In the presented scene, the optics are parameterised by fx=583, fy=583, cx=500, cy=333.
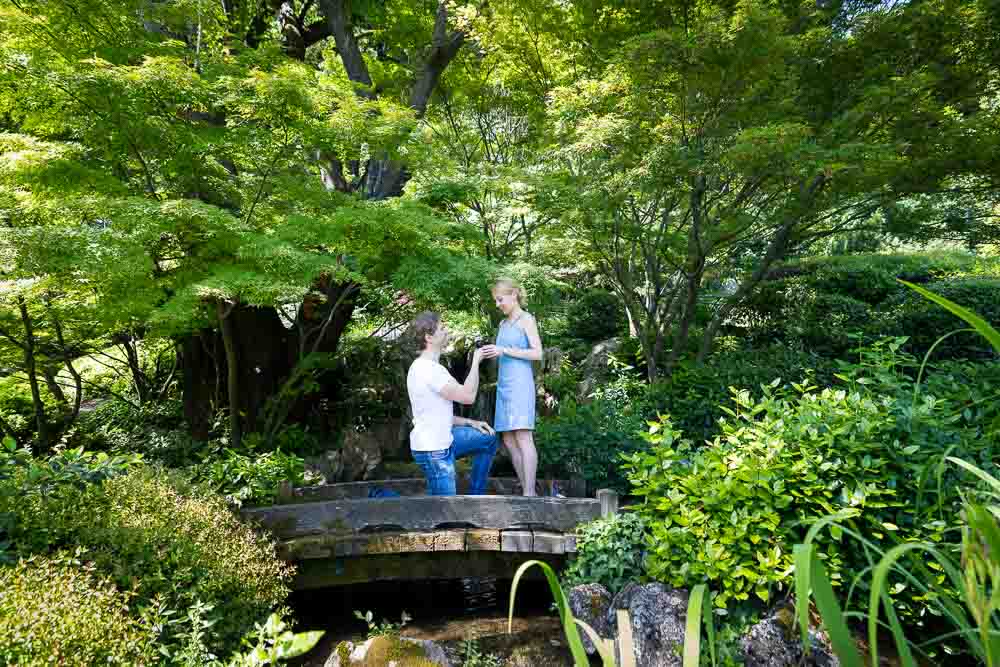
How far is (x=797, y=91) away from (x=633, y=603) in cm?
605

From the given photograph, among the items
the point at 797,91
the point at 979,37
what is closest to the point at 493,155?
the point at 797,91

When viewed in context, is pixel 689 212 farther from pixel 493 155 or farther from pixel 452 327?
pixel 493 155

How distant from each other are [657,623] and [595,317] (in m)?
8.87

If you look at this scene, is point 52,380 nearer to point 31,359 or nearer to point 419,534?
point 31,359

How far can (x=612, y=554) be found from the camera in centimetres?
397

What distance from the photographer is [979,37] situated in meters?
6.49

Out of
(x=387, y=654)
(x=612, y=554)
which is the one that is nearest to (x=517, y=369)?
(x=612, y=554)

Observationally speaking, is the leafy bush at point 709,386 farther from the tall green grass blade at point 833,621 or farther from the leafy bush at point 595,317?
the tall green grass blade at point 833,621

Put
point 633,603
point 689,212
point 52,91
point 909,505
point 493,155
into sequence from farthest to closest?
point 493,155, point 689,212, point 52,91, point 633,603, point 909,505

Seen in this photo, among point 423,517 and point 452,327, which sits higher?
point 452,327

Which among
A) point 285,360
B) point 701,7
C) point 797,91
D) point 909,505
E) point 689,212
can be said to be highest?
point 701,7

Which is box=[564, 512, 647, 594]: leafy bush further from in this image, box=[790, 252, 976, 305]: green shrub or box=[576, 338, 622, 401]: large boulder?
box=[790, 252, 976, 305]: green shrub

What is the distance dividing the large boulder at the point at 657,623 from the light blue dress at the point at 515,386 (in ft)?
5.35

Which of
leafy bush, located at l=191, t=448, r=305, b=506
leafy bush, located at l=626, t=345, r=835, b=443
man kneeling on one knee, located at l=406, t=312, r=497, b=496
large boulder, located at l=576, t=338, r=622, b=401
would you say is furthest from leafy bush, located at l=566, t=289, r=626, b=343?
man kneeling on one knee, located at l=406, t=312, r=497, b=496
